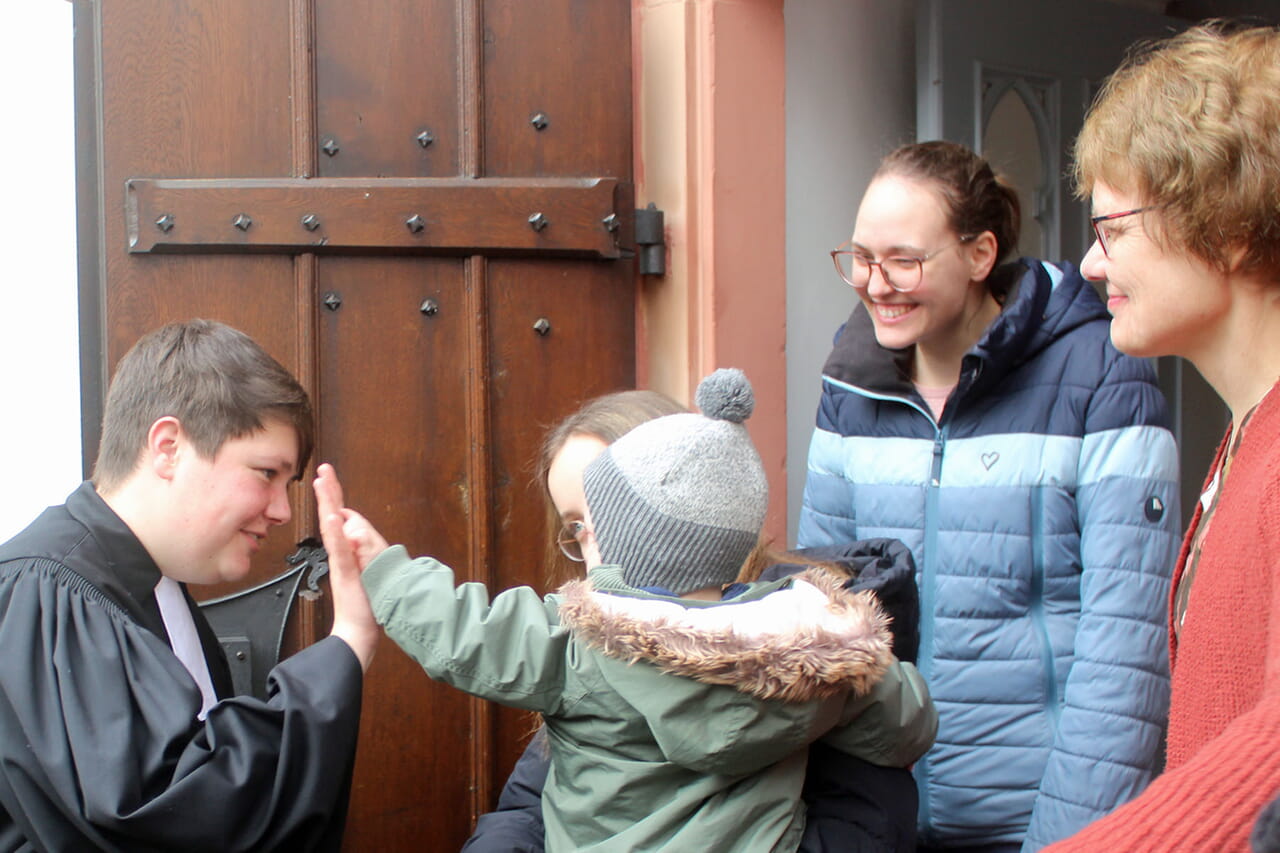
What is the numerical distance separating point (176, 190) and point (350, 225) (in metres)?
0.27

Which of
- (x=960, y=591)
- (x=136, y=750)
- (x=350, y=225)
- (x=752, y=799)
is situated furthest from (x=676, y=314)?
(x=136, y=750)

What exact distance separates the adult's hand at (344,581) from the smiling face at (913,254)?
84 centimetres

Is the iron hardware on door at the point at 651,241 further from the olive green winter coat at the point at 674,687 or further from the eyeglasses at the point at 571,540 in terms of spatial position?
the olive green winter coat at the point at 674,687

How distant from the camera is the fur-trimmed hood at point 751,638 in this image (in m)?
1.22

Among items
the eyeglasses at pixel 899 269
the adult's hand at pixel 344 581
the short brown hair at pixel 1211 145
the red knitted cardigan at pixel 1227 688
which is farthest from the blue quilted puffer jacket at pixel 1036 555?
the adult's hand at pixel 344 581

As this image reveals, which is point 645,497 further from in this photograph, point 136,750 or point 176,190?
point 176,190

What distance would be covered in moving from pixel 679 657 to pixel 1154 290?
591 mm

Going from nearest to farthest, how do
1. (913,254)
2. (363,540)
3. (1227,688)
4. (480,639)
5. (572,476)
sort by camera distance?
(1227,688), (480,639), (363,540), (572,476), (913,254)

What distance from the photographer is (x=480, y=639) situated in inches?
51.8

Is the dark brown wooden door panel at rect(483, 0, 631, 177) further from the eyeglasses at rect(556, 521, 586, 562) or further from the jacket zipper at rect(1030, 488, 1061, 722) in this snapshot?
the jacket zipper at rect(1030, 488, 1061, 722)

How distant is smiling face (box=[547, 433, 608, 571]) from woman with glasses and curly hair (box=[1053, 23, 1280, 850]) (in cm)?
69

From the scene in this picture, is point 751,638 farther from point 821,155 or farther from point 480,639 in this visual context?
point 821,155

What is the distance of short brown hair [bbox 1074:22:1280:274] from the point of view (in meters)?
1.08

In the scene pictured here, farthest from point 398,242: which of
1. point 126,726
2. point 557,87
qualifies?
point 126,726
